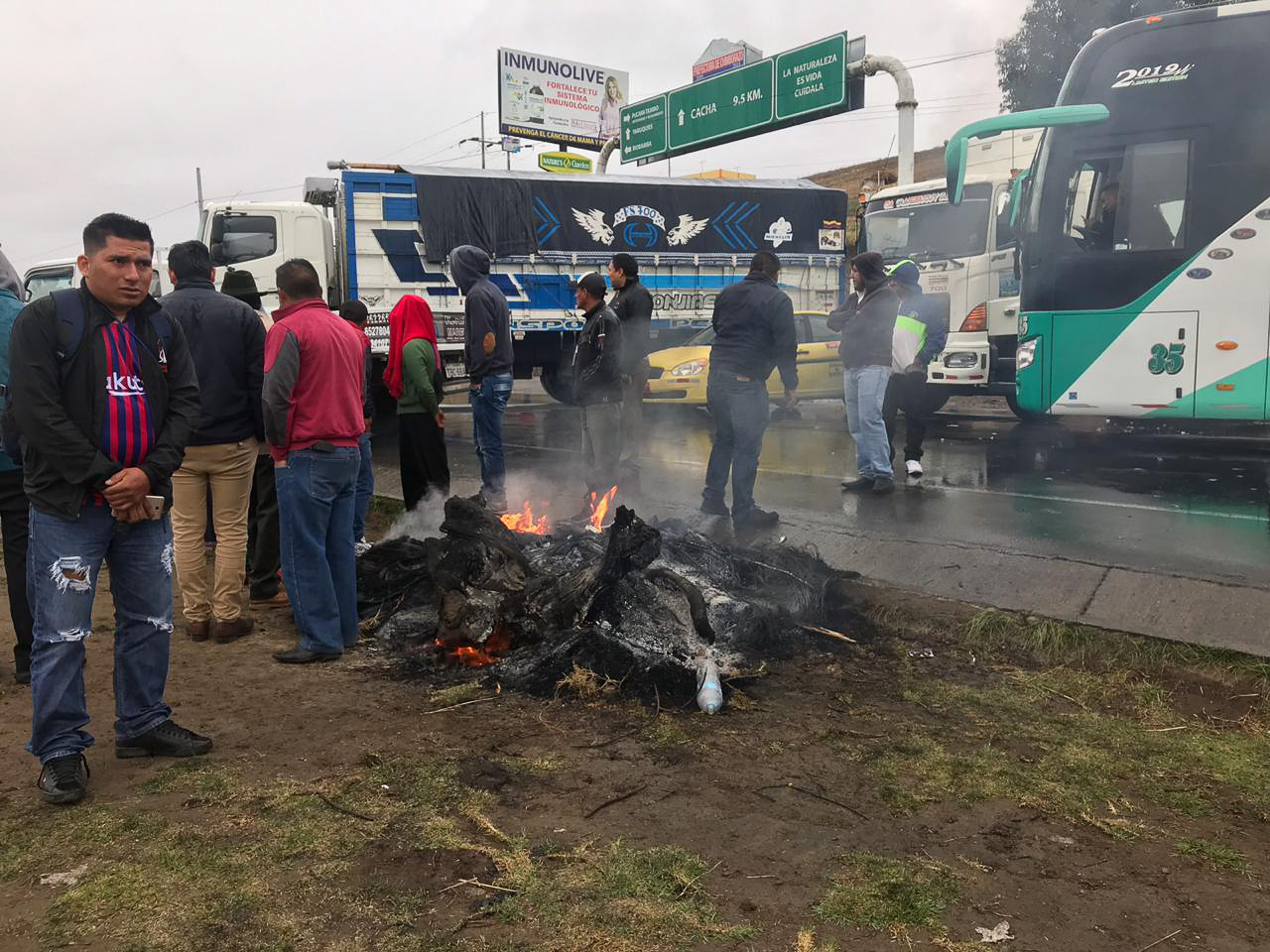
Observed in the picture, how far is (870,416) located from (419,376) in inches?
155

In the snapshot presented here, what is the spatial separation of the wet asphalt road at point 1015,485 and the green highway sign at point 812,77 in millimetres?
9838

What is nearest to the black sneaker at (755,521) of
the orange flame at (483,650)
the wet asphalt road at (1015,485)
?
the wet asphalt road at (1015,485)

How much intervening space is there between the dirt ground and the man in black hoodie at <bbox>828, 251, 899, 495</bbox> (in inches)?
146

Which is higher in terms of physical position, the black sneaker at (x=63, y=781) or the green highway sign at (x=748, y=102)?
the green highway sign at (x=748, y=102)

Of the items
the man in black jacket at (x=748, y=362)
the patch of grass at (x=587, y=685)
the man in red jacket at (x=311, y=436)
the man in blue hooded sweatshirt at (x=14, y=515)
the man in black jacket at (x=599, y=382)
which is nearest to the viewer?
the patch of grass at (x=587, y=685)

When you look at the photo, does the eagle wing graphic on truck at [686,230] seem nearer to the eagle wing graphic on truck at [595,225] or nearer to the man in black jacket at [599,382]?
the eagle wing graphic on truck at [595,225]

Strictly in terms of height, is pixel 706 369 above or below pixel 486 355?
below

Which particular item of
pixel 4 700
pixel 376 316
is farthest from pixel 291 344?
pixel 376 316

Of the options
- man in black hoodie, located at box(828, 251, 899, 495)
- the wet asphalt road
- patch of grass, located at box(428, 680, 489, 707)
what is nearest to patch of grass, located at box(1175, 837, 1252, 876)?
the wet asphalt road

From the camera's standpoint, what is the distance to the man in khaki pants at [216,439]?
16.8 feet

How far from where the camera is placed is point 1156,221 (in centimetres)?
829

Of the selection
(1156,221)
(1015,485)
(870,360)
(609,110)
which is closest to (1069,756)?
(870,360)

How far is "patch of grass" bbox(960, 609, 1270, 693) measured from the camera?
14.4ft

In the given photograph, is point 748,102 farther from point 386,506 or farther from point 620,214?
point 386,506
